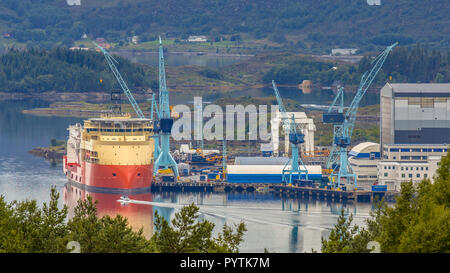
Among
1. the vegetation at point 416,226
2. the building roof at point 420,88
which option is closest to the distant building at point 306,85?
the building roof at point 420,88

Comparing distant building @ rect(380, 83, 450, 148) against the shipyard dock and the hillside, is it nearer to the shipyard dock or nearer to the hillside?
the shipyard dock

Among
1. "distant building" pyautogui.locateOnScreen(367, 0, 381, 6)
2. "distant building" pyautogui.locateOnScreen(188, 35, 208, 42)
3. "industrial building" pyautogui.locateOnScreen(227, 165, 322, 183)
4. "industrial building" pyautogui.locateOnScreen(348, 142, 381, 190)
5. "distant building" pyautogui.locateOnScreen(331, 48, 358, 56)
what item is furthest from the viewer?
"distant building" pyautogui.locateOnScreen(367, 0, 381, 6)

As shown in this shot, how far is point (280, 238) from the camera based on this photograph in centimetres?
4062

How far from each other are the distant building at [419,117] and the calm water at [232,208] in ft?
28.5

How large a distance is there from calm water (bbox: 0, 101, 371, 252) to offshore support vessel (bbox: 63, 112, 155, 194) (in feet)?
2.46

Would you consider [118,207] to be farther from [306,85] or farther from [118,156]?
[306,85]

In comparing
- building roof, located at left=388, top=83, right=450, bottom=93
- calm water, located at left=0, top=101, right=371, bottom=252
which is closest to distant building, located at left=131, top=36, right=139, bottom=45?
calm water, located at left=0, top=101, right=371, bottom=252

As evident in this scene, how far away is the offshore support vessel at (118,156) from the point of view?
5266 centimetres

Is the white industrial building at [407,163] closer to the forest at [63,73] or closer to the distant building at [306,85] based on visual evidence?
the forest at [63,73]

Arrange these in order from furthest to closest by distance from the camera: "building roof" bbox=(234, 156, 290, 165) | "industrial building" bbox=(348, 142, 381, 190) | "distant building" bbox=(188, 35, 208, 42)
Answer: "distant building" bbox=(188, 35, 208, 42) → "building roof" bbox=(234, 156, 290, 165) → "industrial building" bbox=(348, 142, 381, 190)

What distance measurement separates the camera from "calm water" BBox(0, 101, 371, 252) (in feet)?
134
